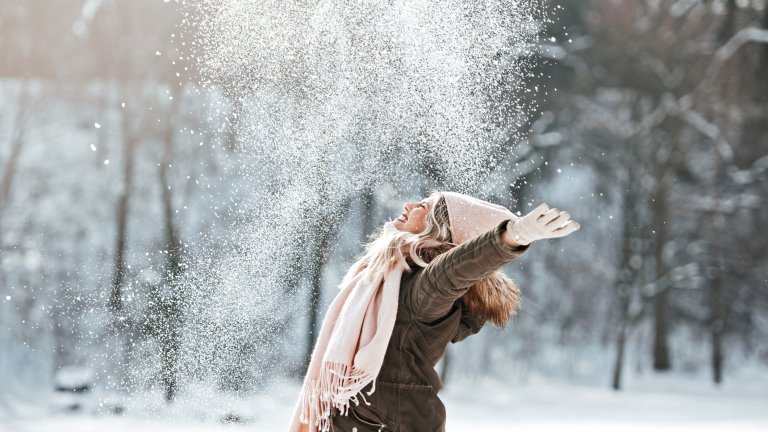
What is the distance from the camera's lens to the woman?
2502 mm

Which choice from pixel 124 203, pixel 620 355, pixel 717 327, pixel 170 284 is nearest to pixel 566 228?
pixel 170 284

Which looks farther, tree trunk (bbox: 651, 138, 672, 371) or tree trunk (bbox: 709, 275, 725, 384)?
tree trunk (bbox: 709, 275, 725, 384)

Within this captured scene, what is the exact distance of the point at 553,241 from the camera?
11.9m

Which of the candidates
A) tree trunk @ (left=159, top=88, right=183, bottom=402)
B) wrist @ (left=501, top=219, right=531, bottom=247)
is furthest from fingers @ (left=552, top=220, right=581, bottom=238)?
tree trunk @ (left=159, top=88, right=183, bottom=402)

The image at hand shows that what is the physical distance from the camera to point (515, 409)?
10.1 meters

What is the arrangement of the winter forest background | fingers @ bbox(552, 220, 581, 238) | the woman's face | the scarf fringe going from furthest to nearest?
the winter forest background
the woman's face
the scarf fringe
fingers @ bbox(552, 220, 581, 238)

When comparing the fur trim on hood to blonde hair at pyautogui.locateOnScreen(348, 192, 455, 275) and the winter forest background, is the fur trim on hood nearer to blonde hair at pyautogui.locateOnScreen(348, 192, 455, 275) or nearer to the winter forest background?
blonde hair at pyautogui.locateOnScreen(348, 192, 455, 275)

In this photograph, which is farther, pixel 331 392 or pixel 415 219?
pixel 415 219

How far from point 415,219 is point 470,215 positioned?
21 centimetres

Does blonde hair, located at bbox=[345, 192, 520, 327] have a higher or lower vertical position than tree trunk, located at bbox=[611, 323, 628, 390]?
lower

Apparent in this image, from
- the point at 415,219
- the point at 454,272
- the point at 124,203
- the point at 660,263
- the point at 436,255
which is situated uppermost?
the point at 660,263

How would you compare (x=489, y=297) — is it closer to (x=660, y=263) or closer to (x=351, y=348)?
(x=351, y=348)

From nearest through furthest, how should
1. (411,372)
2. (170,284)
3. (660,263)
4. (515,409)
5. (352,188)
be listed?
1. (411,372)
2. (352,188)
3. (170,284)
4. (515,409)
5. (660,263)

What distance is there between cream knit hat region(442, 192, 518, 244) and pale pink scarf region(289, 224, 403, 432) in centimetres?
25
